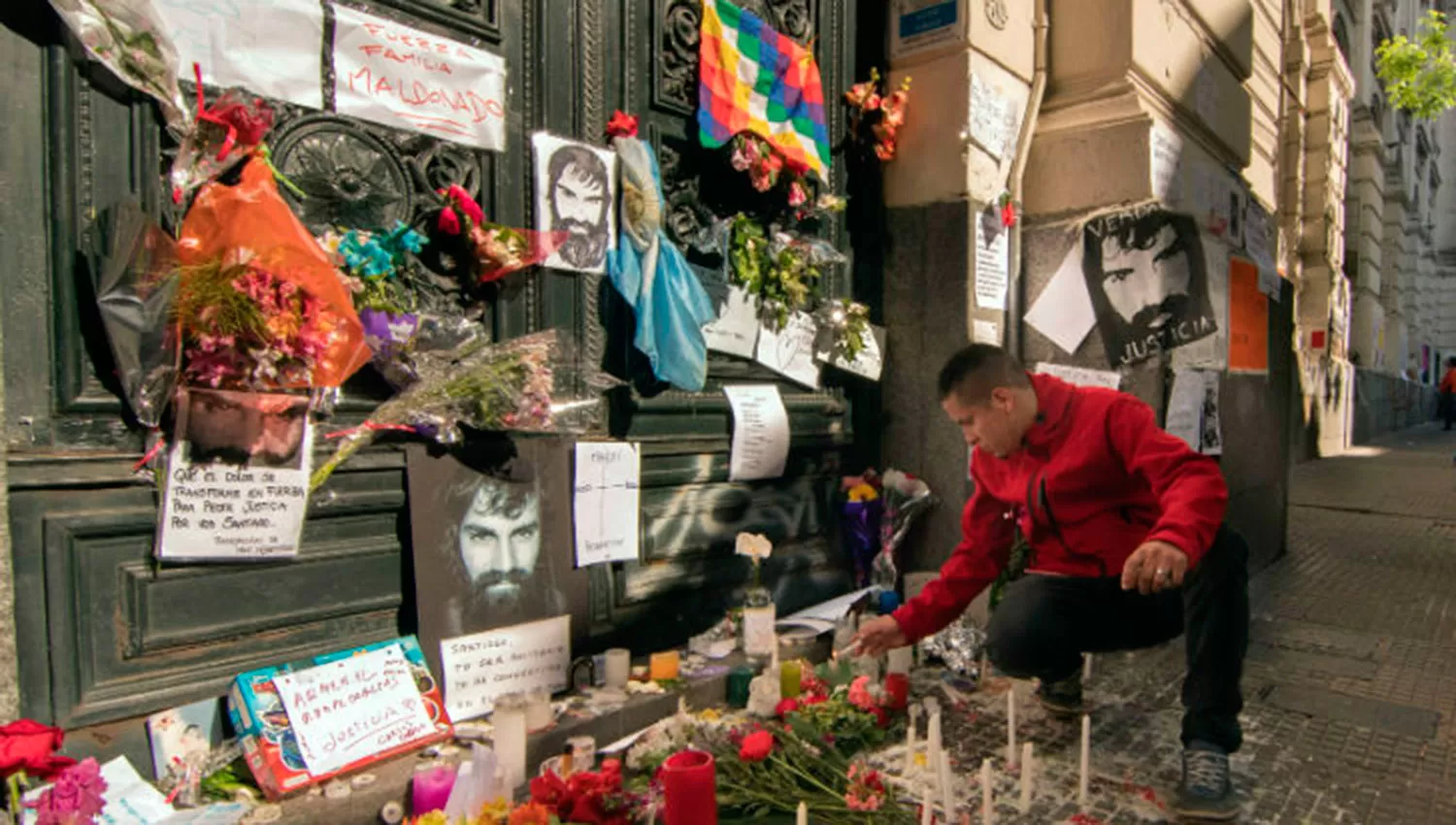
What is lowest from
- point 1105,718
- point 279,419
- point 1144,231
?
point 1105,718

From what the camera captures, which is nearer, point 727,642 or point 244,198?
point 244,198

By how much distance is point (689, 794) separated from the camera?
2014 millimetres

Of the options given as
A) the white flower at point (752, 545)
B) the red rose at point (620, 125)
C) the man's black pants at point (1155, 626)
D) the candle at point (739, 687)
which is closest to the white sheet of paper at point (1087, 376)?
the man's black pants at point (1155, 626)

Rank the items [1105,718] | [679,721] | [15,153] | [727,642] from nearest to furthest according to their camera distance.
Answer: [15,153] → [679,721] → [1105,718] → [727,642]

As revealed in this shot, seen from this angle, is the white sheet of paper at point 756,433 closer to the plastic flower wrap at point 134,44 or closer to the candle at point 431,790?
the candle at point 431,790

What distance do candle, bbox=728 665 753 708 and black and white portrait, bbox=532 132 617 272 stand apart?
1.71 meters

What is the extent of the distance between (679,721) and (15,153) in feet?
8.17

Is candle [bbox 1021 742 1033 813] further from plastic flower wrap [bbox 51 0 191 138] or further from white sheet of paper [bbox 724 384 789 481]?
plastic flower wrap [bbox 51 0 191 138]

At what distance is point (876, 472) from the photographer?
470cm

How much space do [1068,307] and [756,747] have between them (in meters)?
3.23

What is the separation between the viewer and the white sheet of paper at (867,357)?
438cm

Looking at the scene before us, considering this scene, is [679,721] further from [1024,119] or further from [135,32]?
[1024,119]

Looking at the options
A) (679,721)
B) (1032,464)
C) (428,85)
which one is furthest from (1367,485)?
(428,85)

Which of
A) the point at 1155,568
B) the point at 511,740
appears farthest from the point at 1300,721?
the point at 511,740
